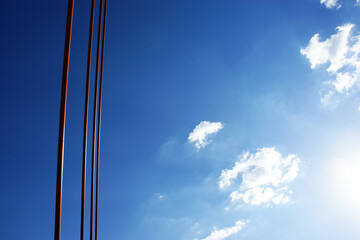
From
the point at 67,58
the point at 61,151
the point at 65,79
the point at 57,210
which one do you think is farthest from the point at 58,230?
the point at 67,58

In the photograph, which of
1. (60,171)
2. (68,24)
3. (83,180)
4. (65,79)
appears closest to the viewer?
(60,171)

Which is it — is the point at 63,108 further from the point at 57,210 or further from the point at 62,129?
the point at 57,210

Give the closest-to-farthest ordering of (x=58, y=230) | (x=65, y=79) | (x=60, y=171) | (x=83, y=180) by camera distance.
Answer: (x=58, y=230) → (x=60, y=171) → (x=65, y=79) → (x=83, y=180)

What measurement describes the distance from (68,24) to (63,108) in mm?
2538

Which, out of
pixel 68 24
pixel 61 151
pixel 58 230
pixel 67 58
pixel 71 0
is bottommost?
pixel 58 230

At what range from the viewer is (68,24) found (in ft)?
21.3

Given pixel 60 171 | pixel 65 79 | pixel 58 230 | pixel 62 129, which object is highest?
pixel 65 79

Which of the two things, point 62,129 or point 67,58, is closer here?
point 62,129

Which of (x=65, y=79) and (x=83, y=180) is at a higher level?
(x=65, y=79)

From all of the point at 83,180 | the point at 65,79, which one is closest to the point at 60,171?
the point at 65,79

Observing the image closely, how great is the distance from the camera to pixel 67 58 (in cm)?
592

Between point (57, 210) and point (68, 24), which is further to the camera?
point (68, 24)

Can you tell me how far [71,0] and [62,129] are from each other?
3805mm

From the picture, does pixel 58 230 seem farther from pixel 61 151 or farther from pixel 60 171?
pixel 61 151
